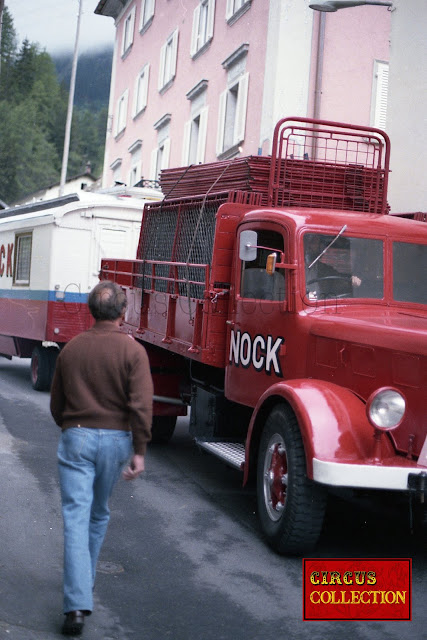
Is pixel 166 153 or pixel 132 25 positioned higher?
pixel 132 25

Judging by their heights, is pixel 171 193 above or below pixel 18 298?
above

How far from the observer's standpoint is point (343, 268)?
7398 mm

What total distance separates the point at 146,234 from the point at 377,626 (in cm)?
656

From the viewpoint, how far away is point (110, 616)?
5086 millimetres

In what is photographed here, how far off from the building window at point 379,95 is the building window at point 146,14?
41.9 feet

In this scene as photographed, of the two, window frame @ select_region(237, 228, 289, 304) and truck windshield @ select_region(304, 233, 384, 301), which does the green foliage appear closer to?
window frame @ select_region(237, 228, 289, 304)

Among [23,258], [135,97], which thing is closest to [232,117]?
[23,258]

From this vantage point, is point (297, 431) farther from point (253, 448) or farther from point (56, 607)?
point (56, 607)

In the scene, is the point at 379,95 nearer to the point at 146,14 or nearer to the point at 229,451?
the point at 229,451

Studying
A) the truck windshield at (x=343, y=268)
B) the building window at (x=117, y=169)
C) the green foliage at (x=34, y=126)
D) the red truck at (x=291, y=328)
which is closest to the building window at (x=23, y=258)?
the red truck at (x=291, y=328)

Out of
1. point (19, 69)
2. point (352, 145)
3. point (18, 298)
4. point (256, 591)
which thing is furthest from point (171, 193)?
point (19, 69)

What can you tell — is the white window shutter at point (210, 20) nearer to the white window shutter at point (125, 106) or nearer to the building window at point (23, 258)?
the building window at point (23, 258)

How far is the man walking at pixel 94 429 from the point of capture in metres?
4.78

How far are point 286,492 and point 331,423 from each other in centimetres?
67
